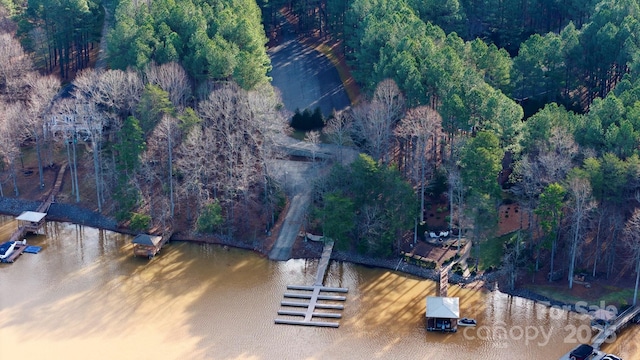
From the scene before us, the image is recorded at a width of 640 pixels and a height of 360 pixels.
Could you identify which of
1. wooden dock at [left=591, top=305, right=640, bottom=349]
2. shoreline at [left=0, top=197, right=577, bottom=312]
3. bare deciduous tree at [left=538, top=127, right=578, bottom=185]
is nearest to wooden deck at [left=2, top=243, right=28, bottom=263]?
shoreline at [left=0, top=197, right=577, bottom=312]

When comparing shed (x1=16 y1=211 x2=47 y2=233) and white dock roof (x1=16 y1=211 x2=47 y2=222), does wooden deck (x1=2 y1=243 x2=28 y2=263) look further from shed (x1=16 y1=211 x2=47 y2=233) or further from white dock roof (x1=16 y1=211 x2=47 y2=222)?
white dock roof (x1=16 y1=211 x2=47 y2=222)

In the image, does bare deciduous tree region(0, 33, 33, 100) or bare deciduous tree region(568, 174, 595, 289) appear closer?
bare deciduous tree region(568, 174, 595, 289)

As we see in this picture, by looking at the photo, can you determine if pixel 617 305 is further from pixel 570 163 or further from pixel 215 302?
pixel 215 302

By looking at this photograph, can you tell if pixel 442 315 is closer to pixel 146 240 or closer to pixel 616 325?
pixel 616 325

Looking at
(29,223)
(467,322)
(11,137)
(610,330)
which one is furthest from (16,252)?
(610,330)

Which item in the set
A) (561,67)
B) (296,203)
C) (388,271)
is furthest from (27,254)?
(561,67)

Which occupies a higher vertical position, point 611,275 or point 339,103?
point 339,103

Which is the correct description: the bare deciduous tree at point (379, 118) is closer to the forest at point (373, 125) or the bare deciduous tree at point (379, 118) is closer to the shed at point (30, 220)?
the forest at point (373, 125)
